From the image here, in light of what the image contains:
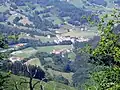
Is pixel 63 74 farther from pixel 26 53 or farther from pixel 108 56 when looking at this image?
pixel 108 56

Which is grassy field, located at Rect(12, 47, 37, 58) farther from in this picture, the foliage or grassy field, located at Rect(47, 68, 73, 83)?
the foliage

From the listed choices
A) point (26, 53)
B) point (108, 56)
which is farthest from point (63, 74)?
point (108, 56)

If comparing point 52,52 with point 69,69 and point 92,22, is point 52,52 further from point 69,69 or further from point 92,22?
point 92,22

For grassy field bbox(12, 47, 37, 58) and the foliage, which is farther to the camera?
grassy field bbox(12, 47, 37, 58)

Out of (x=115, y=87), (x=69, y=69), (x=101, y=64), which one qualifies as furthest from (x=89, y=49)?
(x=69, y=69)

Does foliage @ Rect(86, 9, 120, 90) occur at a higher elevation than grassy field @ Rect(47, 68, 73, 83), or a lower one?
higher

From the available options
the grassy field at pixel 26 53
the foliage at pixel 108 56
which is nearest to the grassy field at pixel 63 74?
the grassy field at pixel 26 53

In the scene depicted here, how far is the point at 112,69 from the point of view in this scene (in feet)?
53.4

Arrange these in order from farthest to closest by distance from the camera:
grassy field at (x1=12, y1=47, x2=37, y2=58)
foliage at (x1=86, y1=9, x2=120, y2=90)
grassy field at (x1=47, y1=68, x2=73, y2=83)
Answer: grassy field at (x1=12, y1=47, x2=37, y2=58), grassy field at (x1=47, y1=68, x2=73, y2=83), foliage at (x1=86, y1=9, x2=120, y2=90)

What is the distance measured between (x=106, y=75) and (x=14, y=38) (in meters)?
6.54

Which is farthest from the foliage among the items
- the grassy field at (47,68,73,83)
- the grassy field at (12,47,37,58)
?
the grassy field at (12,47,37,58)

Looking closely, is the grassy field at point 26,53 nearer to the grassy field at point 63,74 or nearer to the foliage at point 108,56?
the grassy field at point 63,74

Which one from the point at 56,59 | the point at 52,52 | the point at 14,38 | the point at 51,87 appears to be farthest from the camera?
the point at 52,52

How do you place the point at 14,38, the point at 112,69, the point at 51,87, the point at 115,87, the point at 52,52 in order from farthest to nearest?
the point at 52,52 → the point at 51,87 → the point at 14,38 → the point at 112,69 → the point at 115,87
